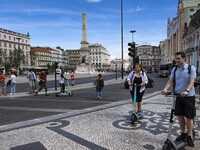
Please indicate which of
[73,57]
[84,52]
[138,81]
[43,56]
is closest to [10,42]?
[43,56]

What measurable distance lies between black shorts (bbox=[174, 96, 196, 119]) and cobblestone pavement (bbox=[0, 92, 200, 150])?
0.77 metres

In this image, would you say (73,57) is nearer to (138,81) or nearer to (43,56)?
(43,56)

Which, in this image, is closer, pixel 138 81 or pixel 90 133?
pixel 90 133

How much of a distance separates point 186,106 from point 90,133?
253 cm

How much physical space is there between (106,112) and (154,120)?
2012 millimetres

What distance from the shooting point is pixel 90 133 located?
5.00m

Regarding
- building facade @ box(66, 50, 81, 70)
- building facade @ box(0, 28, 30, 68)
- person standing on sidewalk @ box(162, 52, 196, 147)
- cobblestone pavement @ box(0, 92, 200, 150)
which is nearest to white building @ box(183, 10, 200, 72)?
cobblestone pavement @ box(0, 92, 200, 150)

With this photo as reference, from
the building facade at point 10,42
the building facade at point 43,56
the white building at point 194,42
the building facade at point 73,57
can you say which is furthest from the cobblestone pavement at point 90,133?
the building facade at point 73,57

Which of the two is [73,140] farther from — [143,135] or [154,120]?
[154,120]

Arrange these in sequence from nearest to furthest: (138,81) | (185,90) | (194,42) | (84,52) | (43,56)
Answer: (185,90), (138,81), (194,42), (84,52), (43,56)

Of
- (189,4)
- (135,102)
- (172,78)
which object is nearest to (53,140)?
(135,102)

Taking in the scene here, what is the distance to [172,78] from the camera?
4066 millimetres

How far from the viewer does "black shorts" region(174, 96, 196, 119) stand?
3.74m

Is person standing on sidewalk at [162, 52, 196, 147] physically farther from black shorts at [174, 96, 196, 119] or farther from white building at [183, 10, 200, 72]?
white building at [183, 10, 200, 72]
